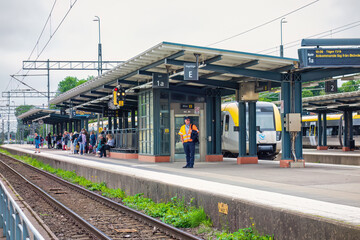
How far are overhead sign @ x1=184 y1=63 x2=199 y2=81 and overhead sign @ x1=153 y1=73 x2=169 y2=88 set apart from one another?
2.77 metres

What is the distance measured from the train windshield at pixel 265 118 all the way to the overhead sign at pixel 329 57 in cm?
1031

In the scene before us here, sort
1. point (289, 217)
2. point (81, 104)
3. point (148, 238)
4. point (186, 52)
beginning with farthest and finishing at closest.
A: point (81, 104), point (186, 52), point (148, 238), point (289, 217)

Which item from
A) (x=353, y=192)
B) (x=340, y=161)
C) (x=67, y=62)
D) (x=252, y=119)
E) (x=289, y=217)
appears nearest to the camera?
(x=289, y=217)

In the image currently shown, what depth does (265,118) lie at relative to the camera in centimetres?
2539

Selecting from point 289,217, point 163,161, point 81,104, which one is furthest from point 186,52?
point 81,104

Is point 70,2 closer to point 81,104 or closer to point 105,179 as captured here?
point 105,179

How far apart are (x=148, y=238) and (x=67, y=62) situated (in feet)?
102

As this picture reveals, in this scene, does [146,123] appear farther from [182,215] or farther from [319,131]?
[319,131]

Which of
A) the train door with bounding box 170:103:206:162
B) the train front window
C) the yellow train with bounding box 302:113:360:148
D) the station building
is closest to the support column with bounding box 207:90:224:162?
the station building

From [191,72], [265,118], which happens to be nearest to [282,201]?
[191,72]

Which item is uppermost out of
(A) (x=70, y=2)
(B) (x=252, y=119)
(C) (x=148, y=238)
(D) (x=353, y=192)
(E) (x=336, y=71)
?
(A) (x=70, y=2)

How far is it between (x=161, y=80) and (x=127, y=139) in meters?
7.46

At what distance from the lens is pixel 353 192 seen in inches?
360

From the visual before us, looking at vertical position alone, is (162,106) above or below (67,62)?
below
